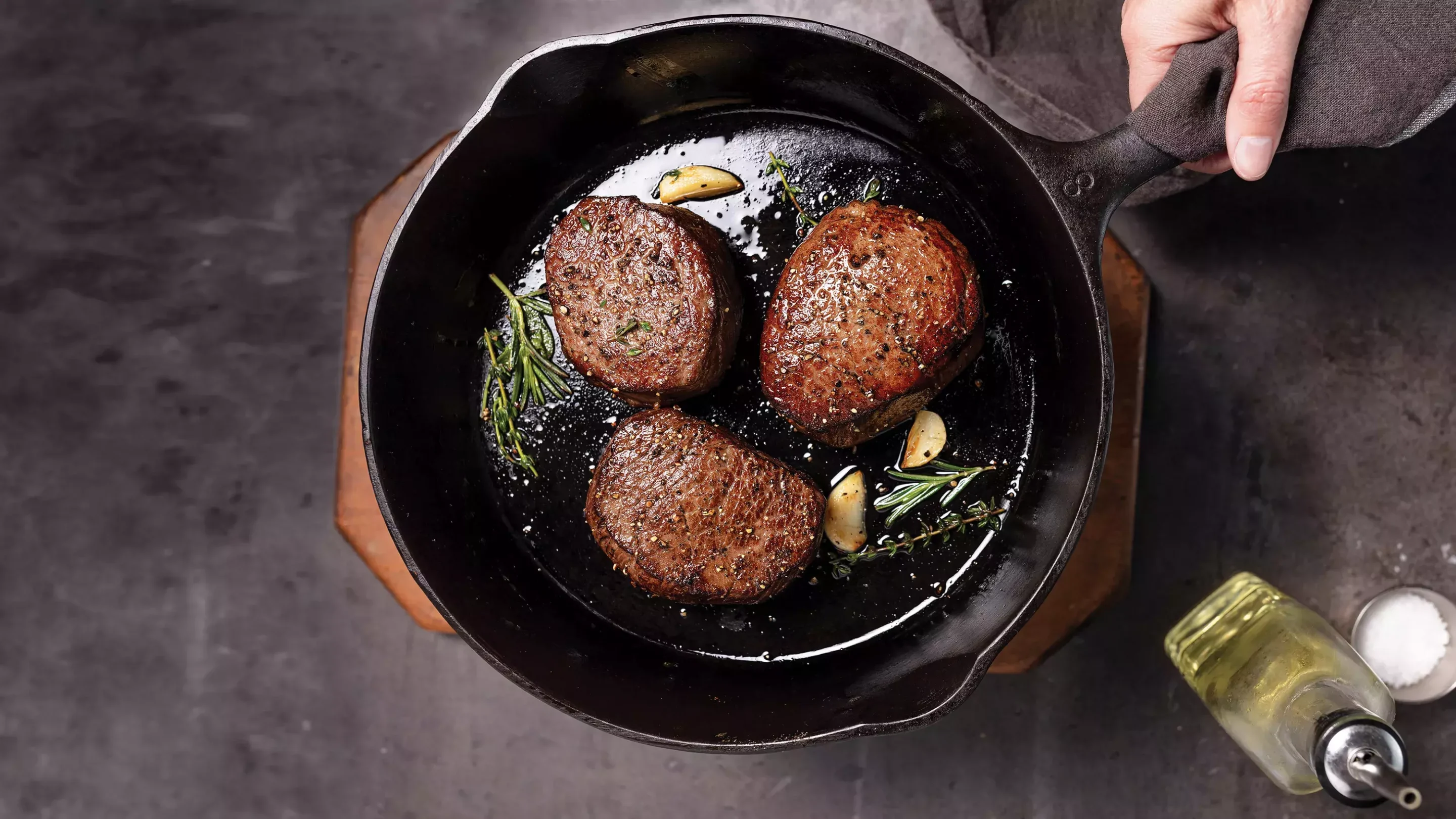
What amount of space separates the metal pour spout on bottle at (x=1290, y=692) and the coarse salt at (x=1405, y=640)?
0.29 feet

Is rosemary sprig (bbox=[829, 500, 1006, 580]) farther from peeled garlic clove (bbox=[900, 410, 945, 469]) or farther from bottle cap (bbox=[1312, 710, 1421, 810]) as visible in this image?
bottle cap (bbox=[1312, 710, 1421, 810])

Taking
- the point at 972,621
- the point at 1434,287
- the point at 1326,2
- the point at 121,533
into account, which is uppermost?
the point at 1326,2

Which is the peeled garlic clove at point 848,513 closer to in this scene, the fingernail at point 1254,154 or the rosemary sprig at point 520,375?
the rosemary sprig at point 520,375

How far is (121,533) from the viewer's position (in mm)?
2959

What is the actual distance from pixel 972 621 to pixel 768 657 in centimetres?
52

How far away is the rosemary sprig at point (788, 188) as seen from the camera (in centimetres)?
229

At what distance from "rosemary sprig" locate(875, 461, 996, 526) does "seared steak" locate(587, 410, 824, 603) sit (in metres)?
0.20

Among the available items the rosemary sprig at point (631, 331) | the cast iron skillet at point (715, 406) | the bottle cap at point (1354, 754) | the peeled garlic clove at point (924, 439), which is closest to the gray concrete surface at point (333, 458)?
the cast iron skillet at point (715, 406)

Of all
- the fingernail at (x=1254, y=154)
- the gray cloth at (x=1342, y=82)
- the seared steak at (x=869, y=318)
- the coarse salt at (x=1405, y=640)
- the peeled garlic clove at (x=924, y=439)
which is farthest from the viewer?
the coarse salt at (x=1405, y=640)

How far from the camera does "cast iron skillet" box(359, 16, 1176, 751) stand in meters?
2.12

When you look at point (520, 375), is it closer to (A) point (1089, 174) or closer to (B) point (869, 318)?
(B) point (869, 318)

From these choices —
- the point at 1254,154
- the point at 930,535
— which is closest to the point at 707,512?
the point at 930,535

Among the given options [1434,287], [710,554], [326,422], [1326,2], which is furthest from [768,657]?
[1434,287]

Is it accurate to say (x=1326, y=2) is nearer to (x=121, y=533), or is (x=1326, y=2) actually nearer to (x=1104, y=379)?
(x=1104, y=379)
